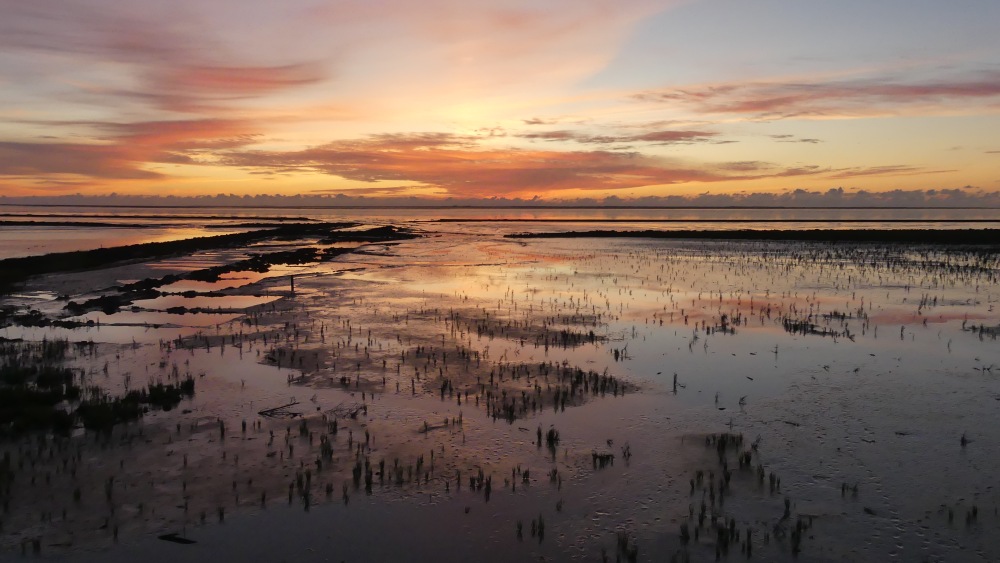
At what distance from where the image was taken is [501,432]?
35.6 feet

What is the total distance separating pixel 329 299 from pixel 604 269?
63.6 feet

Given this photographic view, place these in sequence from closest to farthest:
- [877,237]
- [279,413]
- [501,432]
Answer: [501,432]
[279,413]
[877,237]

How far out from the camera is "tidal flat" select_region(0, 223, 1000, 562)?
752 centimetres

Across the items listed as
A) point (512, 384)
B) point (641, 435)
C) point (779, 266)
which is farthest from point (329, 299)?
point (779, 266)

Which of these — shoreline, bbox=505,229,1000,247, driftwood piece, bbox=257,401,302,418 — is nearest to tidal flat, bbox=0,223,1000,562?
driftwood piece, bbox=257,401,302,418

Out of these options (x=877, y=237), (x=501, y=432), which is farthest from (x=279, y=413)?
(x=877, y=237)

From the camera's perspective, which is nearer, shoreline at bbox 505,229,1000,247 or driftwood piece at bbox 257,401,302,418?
driftwood piece at bbox 257,401,302,418

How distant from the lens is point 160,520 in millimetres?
7797

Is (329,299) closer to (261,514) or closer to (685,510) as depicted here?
(261,514)

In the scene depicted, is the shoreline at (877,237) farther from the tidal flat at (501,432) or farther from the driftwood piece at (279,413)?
the driftwood piece at (279,413)

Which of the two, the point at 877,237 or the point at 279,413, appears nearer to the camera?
the point at 279,413

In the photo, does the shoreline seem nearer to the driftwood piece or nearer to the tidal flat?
the tidal flat

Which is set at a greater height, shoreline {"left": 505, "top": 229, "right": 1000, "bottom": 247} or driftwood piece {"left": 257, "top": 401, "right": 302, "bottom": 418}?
shoreline {"left": 505, "top": 229, "right": 1000, "bottom": 247}

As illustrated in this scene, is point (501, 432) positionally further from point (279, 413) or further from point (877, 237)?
point (877, 237)
